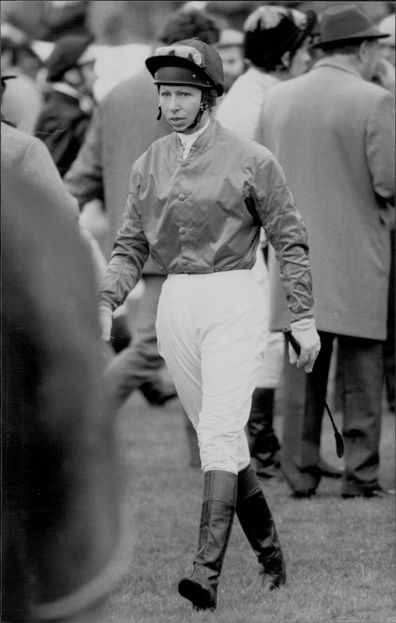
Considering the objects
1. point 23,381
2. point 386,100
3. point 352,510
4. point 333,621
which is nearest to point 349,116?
point 386,100

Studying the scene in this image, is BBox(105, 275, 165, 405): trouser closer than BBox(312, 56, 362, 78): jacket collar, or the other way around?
BBox(312, 56, 362, 78): jacket collar

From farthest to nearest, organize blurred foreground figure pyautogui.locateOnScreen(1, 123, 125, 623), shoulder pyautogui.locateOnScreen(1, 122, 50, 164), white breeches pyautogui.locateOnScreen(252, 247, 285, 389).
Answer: white breeches pyautogui.locateOnScreen(252, 247, 285, 389) → shoulder pyautogui.locateOnScreen(1, 122, 50, 164) → blurred foreground figure pyautogui.locateOnScreen(1, 123, 125, 623)

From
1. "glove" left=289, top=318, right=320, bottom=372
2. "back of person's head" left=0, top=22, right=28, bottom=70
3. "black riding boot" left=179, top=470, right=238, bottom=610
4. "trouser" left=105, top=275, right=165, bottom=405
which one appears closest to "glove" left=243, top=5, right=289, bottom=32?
"trouser" left=105, top=275, right=165, bottom=405

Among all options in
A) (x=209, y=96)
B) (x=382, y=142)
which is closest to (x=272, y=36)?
(x=382, y=142)

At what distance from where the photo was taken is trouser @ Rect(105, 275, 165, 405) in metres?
7.89

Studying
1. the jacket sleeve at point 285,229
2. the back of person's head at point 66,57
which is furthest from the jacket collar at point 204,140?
the back of person's head at point 66,57

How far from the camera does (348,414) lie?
23.6 feet

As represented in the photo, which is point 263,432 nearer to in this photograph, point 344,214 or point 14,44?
point 344,214

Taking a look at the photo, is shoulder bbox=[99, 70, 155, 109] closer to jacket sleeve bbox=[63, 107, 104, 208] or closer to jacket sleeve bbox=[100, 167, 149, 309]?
jacket sleeve bbox=[63, 107, 104, 208]

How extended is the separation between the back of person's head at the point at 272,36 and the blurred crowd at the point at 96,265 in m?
0.01

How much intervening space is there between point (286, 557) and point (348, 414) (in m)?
1.49

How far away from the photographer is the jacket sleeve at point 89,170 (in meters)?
8.08

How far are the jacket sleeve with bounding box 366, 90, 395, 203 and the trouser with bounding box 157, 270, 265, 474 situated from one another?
1.90 metres

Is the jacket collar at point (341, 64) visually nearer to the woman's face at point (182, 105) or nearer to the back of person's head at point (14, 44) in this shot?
the woman's face at point (182, 105)
